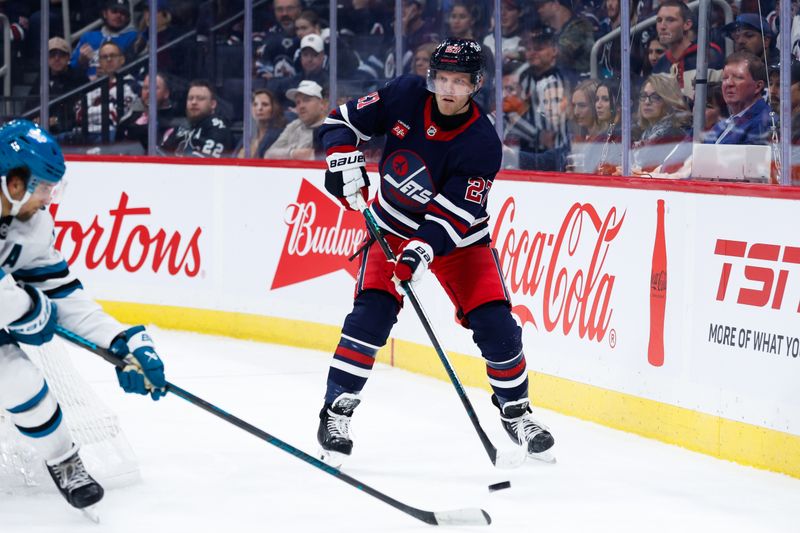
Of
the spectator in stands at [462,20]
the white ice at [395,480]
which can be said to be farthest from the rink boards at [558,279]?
the spectator in stands at [462,20]

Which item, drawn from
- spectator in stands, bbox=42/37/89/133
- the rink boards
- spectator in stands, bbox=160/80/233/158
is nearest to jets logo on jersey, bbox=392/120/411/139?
the rink boards

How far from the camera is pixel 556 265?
189 inches

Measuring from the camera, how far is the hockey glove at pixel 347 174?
13.1 feet

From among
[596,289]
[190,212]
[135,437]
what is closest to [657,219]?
[596,289]

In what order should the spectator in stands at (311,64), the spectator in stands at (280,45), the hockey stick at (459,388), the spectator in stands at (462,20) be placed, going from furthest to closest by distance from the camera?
1. the spectator in stands at (280,45)
2. the spectator in stands at (311,64)
3. the spectator in stands at (462,20)
4. the hockey stick at (459,388)

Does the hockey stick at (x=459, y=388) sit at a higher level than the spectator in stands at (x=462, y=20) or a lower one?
lower

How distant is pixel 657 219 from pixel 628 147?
25.0 inches

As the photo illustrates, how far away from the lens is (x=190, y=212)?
259 inches

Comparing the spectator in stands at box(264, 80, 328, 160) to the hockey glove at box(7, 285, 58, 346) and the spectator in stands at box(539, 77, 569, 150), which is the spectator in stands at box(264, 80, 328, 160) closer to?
the spectator in stands at box(539, 77, 569, 150)

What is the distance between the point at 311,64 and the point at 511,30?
1325 millimetres

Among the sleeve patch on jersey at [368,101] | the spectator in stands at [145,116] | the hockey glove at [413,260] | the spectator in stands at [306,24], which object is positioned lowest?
the hockey glove at [413,260]

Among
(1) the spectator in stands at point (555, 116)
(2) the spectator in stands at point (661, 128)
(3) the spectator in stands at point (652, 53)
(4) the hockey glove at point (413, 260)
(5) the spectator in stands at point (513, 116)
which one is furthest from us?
(5) the spectator in stands at point (513, 116)

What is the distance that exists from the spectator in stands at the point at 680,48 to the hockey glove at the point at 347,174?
134 centimetres

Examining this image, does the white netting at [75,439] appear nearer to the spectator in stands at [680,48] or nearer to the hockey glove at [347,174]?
the hockey glove at [347,174]
